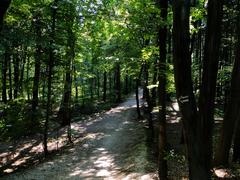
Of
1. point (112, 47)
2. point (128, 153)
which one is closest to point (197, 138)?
point (128, 153)

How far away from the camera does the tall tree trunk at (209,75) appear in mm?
5586

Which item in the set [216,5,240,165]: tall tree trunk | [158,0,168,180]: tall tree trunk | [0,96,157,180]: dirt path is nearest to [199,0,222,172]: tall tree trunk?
[158,0,168,180]: tall tree trunk

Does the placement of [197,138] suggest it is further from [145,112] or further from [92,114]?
[92,114]

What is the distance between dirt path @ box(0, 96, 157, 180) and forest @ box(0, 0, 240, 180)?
50 millimetres

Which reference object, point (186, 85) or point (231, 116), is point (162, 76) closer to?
point (231, 116)

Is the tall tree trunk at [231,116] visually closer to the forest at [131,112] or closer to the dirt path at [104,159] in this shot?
the forest at [131,112]

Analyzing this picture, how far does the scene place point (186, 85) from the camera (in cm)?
546

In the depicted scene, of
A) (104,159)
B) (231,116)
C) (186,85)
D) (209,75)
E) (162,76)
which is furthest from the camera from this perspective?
(104,159)

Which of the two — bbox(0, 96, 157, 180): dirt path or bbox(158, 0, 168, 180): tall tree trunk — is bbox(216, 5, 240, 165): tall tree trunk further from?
bbox(0, 96, 157, 180): dirt path

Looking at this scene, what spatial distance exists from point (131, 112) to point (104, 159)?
567 inches

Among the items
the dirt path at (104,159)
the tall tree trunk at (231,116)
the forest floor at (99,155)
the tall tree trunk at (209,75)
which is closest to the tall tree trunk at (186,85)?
the tall tree trunk at (209,75)

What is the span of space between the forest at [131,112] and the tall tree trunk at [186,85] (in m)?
0.02

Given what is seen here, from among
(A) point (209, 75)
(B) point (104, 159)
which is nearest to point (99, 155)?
(B) point (104, 159)

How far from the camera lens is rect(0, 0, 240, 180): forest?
5.61 metres
